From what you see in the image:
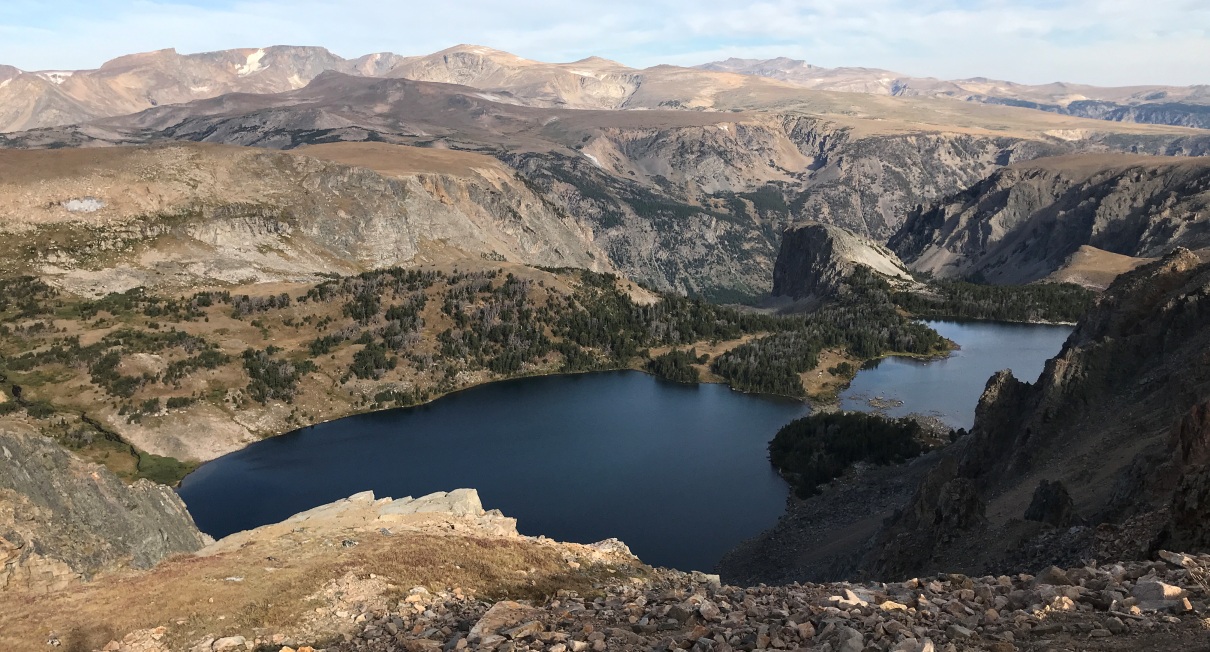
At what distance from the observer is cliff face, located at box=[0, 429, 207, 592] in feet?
91.4

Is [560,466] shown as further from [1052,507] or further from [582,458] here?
[1052,507]

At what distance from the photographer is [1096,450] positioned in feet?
169

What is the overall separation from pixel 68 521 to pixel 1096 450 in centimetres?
5735

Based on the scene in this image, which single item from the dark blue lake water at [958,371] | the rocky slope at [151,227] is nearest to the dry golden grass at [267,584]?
the dark blue lake water at [958,371]

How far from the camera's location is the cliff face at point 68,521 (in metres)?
27.9

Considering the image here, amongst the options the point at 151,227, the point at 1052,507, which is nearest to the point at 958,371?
the point at 1052,507

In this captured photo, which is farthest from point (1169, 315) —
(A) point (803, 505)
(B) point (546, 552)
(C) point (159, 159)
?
(C) point (159, 159)

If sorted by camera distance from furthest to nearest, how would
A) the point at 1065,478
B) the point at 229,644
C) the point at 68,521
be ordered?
the point at 1065,478 → the point at 68,521 → the point at 229,644

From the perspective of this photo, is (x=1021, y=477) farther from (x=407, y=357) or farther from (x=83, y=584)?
(x=407, y=357)

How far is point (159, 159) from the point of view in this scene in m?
196

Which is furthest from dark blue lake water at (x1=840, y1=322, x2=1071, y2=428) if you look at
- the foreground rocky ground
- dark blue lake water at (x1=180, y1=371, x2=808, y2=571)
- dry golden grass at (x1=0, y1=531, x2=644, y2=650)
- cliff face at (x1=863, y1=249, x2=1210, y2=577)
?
the foreground rocky ground

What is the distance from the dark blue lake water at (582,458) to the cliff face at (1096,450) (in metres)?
26.5

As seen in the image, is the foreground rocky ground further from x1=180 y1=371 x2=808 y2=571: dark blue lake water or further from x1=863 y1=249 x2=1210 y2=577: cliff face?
x1=180 y1=371 x2=808 y2=571: dark blue lake water

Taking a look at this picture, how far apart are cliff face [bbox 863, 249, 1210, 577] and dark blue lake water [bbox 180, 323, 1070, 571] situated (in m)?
26.5
